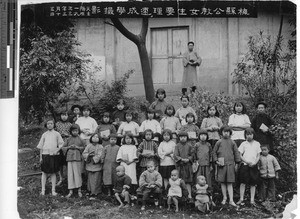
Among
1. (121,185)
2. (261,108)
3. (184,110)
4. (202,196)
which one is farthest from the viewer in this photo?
(184,110)

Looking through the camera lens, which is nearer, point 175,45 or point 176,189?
point 176,189

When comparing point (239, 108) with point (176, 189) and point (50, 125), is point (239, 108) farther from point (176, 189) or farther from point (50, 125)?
point (50, 125)

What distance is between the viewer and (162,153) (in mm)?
4688

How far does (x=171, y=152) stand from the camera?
4684mm

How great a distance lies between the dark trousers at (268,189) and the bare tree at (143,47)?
4.15ft

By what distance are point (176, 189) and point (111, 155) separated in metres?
0.66

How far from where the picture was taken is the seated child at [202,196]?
4.55 m

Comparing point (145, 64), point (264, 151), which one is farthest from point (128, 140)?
point (264, 151)

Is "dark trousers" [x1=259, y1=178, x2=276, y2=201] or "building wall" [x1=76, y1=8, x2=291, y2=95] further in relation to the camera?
"building wall" [x1=76, y1=8, x2=291, y2=95]

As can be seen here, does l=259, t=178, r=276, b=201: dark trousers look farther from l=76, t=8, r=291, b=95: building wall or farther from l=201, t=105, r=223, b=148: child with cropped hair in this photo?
l=76, t=8, r=291, b=95: building wall

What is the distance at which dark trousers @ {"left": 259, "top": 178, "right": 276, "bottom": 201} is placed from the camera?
4605 mm

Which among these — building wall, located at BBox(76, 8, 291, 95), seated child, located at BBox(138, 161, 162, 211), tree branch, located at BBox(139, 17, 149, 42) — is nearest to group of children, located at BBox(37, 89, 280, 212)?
seated child, located at BBox(138, 161, 162, 211)

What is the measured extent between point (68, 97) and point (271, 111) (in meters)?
1.84

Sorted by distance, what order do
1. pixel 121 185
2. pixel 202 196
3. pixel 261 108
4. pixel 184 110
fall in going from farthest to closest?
pixel 184 110 → pixel 261 108 → pixel 121 185 → pixel 202 196
